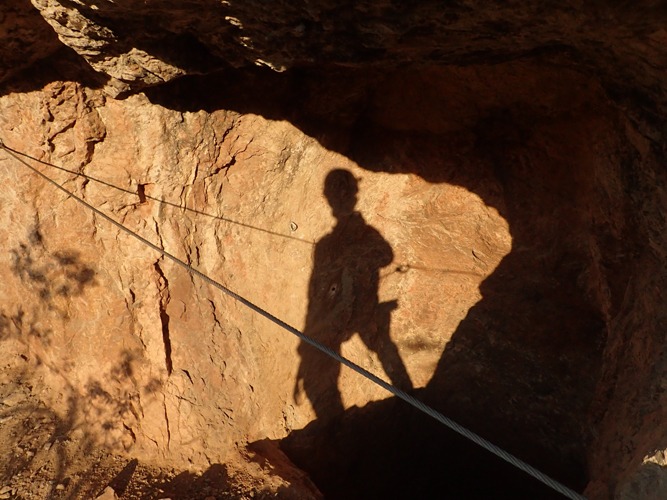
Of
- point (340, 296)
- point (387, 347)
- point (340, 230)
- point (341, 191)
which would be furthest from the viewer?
point (387, 347)

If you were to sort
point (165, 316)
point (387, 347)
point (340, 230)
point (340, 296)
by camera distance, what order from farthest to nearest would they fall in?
point (387, 347), point (340, 296), point (340, 230), point (165, 316)

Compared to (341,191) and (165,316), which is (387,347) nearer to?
(341,191)

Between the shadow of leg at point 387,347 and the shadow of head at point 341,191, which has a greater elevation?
the shadow of head at point 341,191

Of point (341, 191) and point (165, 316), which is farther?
point (341, 191)

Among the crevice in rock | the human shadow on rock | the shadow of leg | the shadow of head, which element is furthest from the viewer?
the shadow of leg

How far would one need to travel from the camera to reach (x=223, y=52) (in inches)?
110

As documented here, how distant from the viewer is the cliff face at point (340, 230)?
8.50 feet

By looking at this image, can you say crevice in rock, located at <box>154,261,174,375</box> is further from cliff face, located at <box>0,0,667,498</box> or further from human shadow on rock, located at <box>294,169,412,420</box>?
human shadow on rock, located at <box>294,169,412,420</box>

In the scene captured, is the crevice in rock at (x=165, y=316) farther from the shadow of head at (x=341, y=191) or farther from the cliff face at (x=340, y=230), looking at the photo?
the shadow of head at (x=341, y=191)

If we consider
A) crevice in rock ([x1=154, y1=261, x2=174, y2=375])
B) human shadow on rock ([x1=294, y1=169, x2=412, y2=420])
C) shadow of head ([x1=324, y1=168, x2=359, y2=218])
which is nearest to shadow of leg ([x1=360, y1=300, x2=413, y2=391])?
human shadow on rock ([x1=294, y1=169, x2=412, y2=420])

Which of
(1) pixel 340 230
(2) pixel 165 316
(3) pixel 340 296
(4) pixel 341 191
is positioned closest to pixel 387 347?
(3) pixel 340 296

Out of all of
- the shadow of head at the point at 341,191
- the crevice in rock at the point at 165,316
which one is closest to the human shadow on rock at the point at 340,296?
the shadow of head at the point at 341,191

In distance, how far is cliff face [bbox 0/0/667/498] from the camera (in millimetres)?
2590

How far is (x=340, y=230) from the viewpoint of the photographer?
14.2 ft
